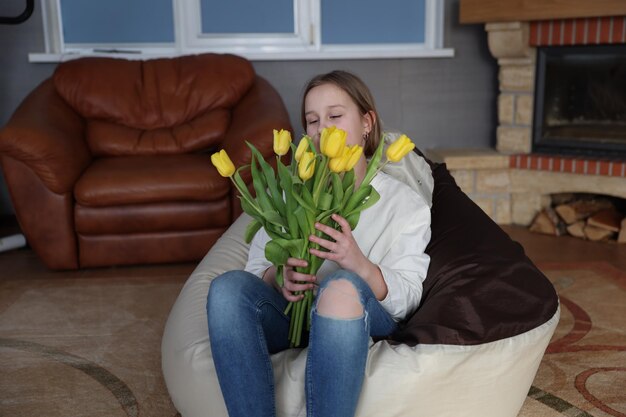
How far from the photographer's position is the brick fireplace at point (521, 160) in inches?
141

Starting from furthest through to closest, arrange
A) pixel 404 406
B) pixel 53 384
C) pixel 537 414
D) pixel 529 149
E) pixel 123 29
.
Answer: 1. pixel 123 29
2. pixel 529 149
3. pixel 53 384
4. pixel 537 414
5. pixel 404 406

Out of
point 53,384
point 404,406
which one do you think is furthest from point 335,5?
point 404,406

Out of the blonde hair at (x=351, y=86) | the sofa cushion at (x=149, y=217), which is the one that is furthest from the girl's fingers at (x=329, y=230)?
the sofa cushion at (x=149, y=217)

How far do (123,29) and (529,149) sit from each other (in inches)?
97.2

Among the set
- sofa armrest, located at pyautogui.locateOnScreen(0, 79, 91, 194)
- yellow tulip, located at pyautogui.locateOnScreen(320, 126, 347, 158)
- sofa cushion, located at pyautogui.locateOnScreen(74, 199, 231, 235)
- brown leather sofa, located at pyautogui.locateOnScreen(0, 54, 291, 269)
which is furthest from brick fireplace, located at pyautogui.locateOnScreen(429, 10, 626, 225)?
yellow tulip, located at pyautogui.locateOnScreen(320, 126, 347, 158)

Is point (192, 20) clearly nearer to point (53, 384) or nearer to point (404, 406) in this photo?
point (53, 384)

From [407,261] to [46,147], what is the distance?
1.99m

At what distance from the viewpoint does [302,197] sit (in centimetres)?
136

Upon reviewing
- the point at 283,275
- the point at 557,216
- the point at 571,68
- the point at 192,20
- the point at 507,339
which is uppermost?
the point at 192,20

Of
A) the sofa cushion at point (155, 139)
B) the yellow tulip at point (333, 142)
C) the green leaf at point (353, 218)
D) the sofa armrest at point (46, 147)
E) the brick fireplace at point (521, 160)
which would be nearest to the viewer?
the yellow tulip at point (333, 142)

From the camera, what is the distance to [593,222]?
361 cm

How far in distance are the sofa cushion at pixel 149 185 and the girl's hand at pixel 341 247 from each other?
5.62ft

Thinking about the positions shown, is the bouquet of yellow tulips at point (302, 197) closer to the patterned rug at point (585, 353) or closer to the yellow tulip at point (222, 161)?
the yellow tulip at point (222, 161)

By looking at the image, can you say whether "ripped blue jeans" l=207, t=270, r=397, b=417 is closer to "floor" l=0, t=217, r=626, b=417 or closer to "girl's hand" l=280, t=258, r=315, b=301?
"girl's hand" l=280, t=258, r=315, b=301
